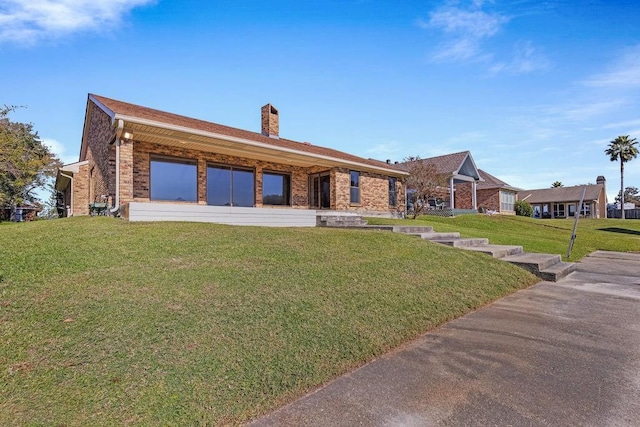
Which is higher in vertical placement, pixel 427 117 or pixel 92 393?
pixel 427 117

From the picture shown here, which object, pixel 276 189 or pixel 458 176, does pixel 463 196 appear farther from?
pixel 276 189

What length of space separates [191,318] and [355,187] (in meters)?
14.2

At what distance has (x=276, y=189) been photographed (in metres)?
A: 15.0

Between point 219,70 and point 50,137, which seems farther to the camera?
point 50,137

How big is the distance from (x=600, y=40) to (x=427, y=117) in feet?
19.7

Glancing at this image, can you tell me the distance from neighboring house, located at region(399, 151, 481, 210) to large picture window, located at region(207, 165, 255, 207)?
43.3ft

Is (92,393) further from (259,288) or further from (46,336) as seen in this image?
(259,288)

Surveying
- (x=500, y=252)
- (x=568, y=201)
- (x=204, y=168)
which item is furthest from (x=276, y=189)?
(x=568, y=201)

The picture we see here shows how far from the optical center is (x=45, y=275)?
395cm

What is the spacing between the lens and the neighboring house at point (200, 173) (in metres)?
9.99

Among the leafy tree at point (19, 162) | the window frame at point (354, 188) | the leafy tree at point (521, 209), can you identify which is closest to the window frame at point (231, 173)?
the window frame at point (354, 188)

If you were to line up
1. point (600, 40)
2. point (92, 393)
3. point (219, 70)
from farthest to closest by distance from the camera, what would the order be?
point (219, 70)
point (600, 40)
point (92, 393)

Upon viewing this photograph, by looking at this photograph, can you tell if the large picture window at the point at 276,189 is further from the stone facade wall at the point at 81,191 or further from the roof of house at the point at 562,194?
the roof of house at the point at 562,194

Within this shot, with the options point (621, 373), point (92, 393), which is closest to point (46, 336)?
point (92, 393)
